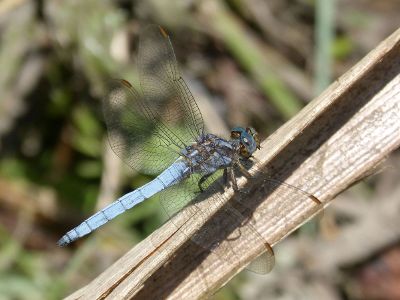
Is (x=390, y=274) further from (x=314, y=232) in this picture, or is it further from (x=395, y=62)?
(x=395, y=62)

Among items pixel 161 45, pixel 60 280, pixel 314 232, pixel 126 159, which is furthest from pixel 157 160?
pixel 314 232

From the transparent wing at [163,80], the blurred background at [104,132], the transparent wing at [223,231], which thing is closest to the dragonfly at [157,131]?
the transparent wing at [163,80]

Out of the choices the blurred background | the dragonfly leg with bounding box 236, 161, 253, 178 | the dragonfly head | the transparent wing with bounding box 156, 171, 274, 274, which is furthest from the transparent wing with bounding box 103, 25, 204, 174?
the blurred background

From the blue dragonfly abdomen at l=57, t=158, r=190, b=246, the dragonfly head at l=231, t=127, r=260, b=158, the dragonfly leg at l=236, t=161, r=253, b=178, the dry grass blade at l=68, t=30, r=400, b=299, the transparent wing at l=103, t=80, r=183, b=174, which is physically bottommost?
the dry grass blade at l=68, t=30, r=400, b=299

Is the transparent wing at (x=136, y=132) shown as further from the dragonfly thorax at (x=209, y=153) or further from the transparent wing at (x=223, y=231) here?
the transparent wing at (x=223, y=231)

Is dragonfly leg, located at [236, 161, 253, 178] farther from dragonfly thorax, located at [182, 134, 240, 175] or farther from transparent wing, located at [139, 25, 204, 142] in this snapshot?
transparent wing, located at [139, 25, 204, 142]
